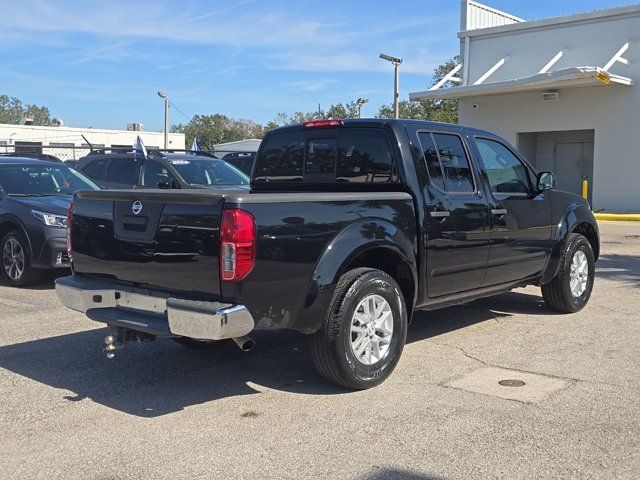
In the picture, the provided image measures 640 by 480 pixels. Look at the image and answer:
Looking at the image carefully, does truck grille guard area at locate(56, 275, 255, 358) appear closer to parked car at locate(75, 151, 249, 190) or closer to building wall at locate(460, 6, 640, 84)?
parked car at locate(75, 151, 249, 190)

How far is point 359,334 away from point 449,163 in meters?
1.86

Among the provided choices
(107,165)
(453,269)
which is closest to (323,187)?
(453,269)

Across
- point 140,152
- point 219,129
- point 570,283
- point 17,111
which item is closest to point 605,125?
point 140,152

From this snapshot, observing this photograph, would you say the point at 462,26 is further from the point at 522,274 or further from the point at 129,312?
the point at 129,312

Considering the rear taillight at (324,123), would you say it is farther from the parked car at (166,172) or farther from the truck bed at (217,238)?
the parked car at (166,172)

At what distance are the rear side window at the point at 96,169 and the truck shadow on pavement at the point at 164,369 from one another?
6.62m

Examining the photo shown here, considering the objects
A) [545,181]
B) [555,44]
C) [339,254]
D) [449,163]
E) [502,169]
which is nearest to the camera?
[339,254]

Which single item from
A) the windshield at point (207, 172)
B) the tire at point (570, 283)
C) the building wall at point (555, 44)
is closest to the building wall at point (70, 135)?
the building wall at point (555, 44)

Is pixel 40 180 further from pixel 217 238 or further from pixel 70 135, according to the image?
pixel 70 135

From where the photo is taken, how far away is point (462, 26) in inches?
1072

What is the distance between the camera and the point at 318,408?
4785 millimetres

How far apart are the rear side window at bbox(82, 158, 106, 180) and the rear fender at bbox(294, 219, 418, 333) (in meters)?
8.86

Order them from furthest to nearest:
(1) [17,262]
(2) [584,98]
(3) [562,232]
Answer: (2) [584,98], (1) [17,262], (3) [562,232]

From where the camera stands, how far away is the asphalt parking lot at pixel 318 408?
3.89 metres
